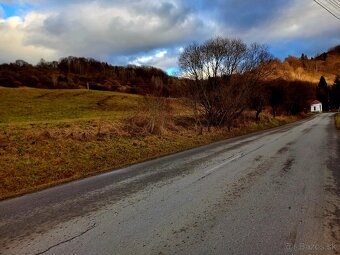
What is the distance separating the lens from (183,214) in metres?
6.30

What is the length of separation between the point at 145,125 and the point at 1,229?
17242mm

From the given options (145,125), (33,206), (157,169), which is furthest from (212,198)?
(145,125)

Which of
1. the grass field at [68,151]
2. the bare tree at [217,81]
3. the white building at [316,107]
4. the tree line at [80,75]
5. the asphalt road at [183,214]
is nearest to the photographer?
the asphalt road at [183,214]

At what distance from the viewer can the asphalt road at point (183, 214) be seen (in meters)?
4.88

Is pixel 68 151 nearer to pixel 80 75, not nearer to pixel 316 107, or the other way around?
pixel 80 75

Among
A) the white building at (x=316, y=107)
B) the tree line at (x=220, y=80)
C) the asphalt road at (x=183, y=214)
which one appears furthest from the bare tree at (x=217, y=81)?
the white building at (x=316, y=107)

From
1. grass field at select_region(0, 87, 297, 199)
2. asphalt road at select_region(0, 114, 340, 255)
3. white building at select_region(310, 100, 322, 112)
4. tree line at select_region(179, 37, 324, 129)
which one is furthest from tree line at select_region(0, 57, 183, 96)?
white building at select_region(310, 100, 322, 112)

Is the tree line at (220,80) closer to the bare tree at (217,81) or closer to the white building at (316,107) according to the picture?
the bare tree at (217,81)

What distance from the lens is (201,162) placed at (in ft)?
41.9

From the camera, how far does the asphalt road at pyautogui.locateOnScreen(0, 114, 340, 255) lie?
4.88 meters

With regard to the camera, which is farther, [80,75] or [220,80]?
[80,75]

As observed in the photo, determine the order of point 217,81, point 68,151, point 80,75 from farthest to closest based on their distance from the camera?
point 80,75, point 217,81, point 68,151

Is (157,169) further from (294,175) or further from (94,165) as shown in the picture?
(294,175)

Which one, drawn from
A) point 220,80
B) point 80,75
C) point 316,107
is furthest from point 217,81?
point 316,107
